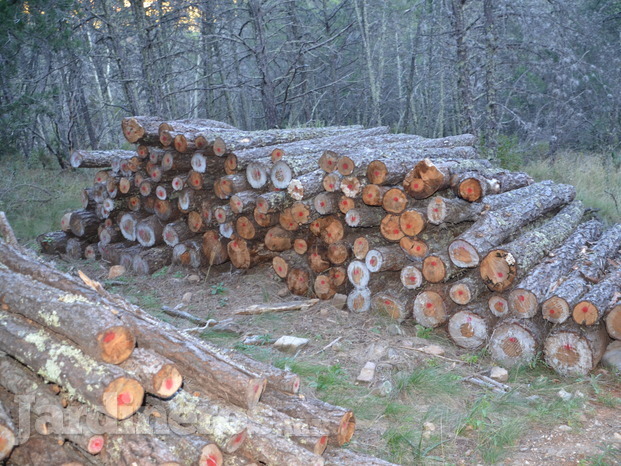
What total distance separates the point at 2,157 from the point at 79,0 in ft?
14.6

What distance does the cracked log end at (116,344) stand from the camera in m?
2.56

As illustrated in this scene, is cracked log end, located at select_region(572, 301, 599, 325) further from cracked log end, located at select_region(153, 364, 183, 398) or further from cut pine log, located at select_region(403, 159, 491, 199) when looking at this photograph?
cracked log end, located at select_region(153, 364, 183, 398)

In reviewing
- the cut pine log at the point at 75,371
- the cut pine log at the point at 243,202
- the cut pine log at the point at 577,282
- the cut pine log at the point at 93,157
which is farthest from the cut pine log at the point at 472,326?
the cut pine log at the point at 93,157

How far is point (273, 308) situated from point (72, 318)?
3.24 meters

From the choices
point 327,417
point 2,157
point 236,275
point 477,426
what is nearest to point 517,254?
point 477,426

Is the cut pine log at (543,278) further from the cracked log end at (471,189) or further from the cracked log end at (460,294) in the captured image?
the cracked log end at (471,189)

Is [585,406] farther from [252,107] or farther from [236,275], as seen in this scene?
[252,107]

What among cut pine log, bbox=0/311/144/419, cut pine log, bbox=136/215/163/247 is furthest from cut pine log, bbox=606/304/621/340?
cut pine log, bbox=136/215/163/247

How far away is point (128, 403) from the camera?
8.10 ft

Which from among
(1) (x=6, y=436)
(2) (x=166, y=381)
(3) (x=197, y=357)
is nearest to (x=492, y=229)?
(3) (x=197, y=357)

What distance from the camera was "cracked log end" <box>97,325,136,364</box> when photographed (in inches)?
101

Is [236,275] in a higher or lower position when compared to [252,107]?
lower

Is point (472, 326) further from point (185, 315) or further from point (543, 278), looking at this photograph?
point (185, 315)

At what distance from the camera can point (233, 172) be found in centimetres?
661
